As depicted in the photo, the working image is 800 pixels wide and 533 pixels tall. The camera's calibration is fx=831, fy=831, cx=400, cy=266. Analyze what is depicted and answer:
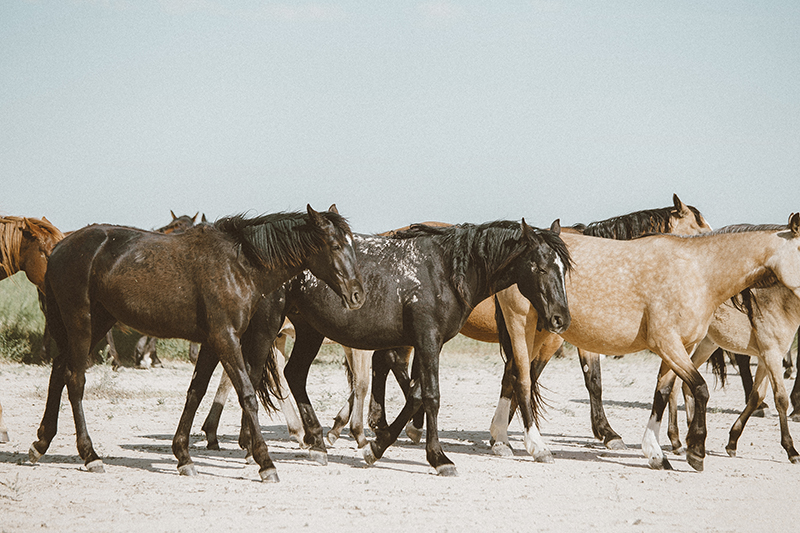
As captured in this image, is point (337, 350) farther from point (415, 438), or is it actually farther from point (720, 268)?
point (720, 268)

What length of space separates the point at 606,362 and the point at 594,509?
15.6m

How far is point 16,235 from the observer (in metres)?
9.17

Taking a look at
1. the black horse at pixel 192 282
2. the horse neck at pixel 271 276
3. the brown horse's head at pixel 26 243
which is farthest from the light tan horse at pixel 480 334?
the brown horse's head at pixel 26 243

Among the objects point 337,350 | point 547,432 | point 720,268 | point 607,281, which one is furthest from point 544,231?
point 337,350

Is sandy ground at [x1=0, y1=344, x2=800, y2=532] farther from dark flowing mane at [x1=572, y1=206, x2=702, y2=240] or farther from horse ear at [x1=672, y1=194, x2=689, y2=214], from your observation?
horse ear at [x1=672, y1=194, x2=689, y2=214]

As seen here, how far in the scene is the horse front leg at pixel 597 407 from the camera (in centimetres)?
926

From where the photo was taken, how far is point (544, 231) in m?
7.63

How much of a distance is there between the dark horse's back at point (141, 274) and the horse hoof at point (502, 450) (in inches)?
134

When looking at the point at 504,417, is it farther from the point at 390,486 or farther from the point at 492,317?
the point at 390,486

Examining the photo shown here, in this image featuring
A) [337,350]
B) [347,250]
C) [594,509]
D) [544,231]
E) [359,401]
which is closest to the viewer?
[594,509]

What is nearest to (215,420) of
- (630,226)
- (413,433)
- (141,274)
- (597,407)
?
(413,433)

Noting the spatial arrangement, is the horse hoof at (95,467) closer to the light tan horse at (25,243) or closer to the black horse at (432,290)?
the black horse at (432,290)

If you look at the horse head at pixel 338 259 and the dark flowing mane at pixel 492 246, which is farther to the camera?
the dark flowing mane at pixel 492 246

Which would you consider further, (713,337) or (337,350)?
(337,350)
